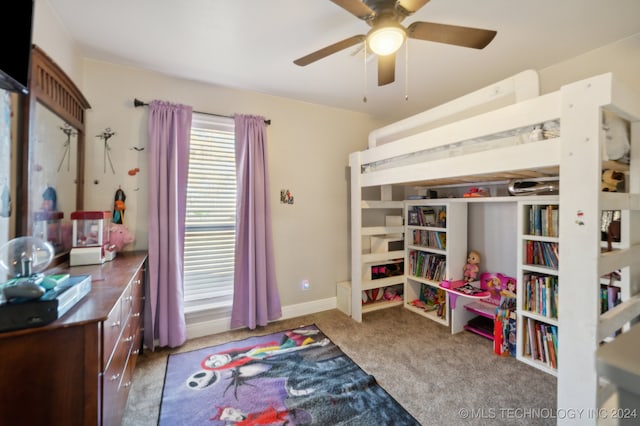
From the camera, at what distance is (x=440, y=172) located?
189cm

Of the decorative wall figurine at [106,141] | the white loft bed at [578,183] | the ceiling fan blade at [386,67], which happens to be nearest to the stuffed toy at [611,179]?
the white loft bed at [578,183]

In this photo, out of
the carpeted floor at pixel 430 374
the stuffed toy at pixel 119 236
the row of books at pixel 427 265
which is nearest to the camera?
the carpeted floor at pixel 430 374

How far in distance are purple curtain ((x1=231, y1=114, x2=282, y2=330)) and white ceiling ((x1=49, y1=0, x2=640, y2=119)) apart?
0.54m

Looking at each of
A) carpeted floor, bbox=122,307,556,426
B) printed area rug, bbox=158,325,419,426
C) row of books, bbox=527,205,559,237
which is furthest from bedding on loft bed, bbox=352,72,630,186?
printed area rug, bbox=158,325,419,426

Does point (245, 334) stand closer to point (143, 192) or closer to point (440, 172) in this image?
point (143, 192)

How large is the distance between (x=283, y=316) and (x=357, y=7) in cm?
275

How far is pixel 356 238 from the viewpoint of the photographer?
2914 mm

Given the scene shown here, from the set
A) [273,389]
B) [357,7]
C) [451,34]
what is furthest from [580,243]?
[273,389]

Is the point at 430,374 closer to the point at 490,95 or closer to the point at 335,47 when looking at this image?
the point at 490,95

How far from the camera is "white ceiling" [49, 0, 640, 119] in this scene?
62.8 inches

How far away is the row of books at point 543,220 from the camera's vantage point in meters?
2.00

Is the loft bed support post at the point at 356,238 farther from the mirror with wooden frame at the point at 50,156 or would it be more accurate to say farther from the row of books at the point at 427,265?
the mirror with wooden frame at the point at 50,156

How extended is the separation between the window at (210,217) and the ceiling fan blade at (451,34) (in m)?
1.89

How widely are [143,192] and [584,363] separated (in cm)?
313
